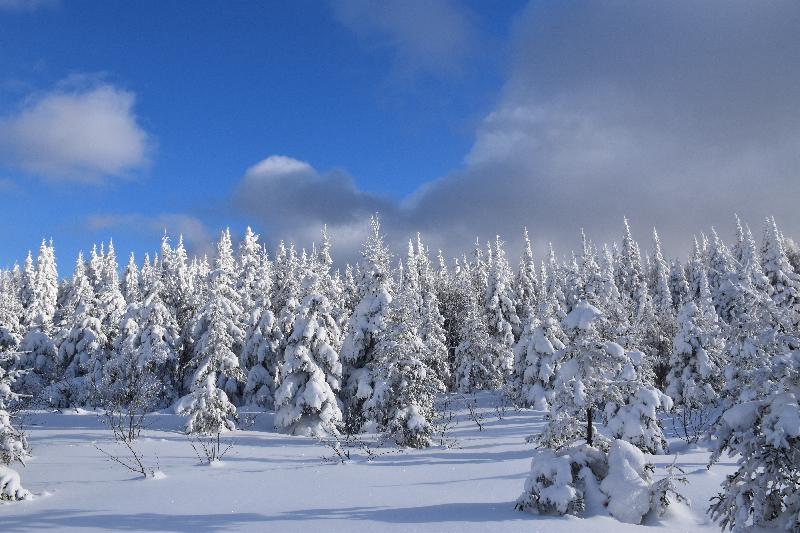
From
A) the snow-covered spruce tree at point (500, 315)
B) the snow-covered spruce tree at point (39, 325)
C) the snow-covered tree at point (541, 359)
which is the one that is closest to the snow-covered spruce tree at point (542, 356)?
the snow-covered tree at point (541, 359)

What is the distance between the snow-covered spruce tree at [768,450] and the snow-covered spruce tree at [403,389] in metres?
17.1

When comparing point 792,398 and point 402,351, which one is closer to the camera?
point 792,398

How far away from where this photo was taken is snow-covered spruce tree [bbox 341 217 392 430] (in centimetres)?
3166

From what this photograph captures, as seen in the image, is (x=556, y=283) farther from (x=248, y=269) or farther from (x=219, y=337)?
(x=219, y=337)

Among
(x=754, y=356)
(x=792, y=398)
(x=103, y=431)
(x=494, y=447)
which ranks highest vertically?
(x=754, y=356)

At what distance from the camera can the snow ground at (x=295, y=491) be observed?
38.6 feet

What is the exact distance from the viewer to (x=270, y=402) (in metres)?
37.0

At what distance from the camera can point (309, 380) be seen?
29.6 metres

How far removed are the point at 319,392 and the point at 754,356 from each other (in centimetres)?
2289

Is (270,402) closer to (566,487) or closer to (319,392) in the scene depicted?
(319,392)

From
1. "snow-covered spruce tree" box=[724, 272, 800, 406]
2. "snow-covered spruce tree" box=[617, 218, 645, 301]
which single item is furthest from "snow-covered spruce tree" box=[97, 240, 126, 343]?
"snow-covered spruce tree" box=[617, 218, 645, 301]

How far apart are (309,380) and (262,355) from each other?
8436 mm

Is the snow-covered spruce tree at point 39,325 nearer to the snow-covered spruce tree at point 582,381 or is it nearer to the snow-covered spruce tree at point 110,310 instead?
the snow-covered spruce tree at point 110,310

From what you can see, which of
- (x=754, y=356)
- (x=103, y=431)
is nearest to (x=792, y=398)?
(x=754, y=356)
